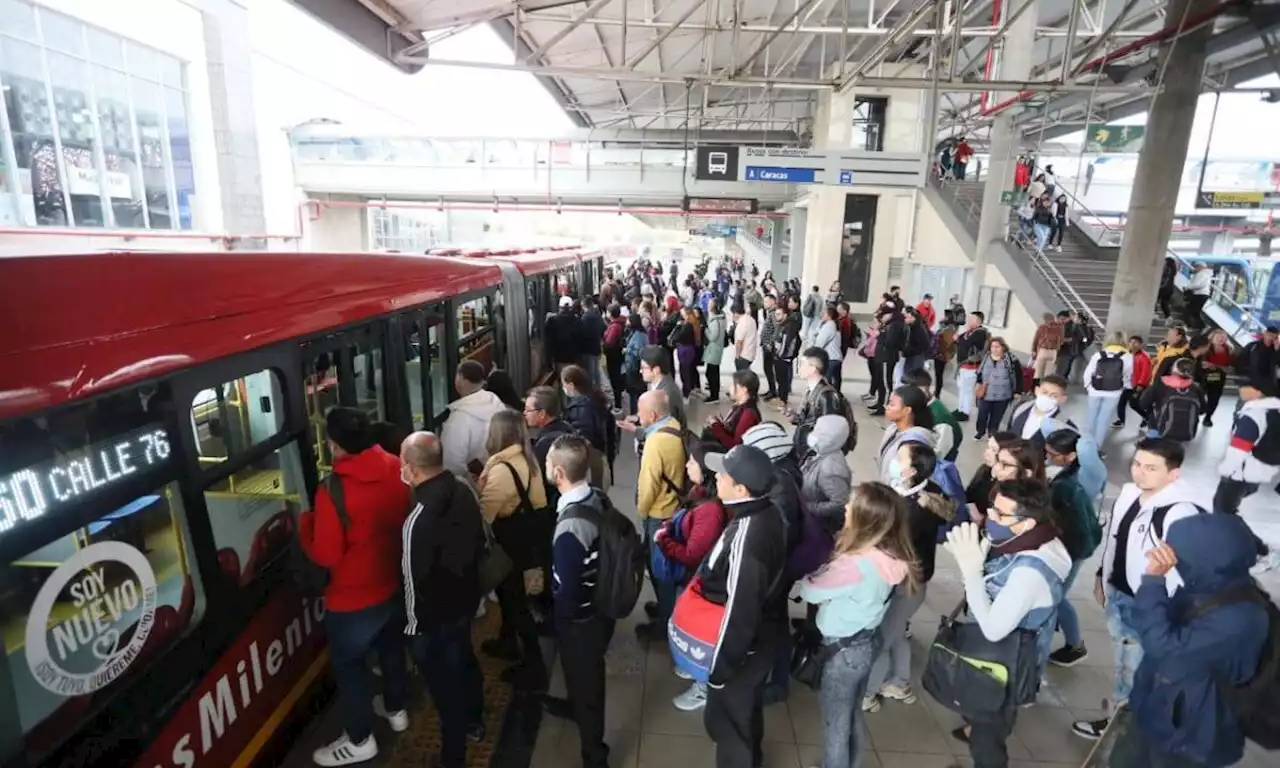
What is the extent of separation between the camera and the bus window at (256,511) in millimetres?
2701

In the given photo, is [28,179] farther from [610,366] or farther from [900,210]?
[900,210]

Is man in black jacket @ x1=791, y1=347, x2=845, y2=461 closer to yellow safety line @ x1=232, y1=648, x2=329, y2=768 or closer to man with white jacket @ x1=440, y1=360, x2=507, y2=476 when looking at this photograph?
man with white jacket @ x1=440, y1=360, x2=507, y2=476

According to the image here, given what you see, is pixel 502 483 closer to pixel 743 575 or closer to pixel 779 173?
pixel 743 575

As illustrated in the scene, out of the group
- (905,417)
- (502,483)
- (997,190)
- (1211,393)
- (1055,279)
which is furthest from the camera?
(997,190)

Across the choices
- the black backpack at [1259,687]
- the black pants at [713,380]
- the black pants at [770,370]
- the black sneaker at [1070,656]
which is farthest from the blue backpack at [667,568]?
the black pants at [713,380]

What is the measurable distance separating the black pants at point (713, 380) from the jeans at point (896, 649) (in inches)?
263

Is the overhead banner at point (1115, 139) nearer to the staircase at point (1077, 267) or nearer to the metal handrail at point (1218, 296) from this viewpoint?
the metal handrail at point (1218, 296)

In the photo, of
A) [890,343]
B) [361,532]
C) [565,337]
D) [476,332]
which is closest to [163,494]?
[361,532]

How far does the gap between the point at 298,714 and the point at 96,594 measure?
4.87ft

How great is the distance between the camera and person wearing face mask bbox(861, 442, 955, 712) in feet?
10.7

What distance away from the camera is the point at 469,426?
4.32 meters

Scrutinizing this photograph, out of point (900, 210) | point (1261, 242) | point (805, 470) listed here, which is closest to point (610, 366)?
point (805, 470)

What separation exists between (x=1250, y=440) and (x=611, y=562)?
598 centimetres

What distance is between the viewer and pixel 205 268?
102 inches
